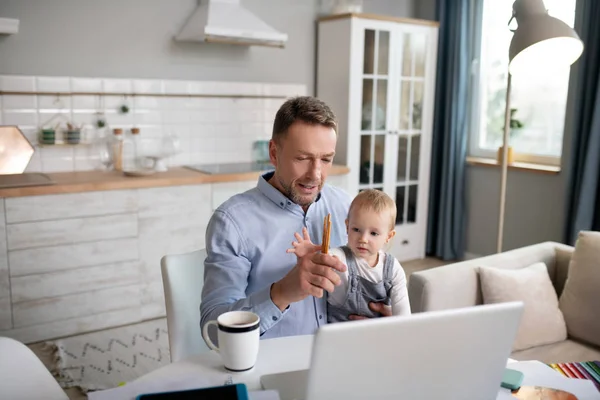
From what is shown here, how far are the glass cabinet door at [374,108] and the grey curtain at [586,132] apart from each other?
1304mm

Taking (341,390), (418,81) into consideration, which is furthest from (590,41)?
(341,390)

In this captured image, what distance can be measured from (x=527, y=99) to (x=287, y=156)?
3.27 meters

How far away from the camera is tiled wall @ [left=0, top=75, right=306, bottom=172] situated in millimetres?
3377

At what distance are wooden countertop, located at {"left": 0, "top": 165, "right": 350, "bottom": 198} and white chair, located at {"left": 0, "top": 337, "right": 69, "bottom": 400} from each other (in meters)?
1.84

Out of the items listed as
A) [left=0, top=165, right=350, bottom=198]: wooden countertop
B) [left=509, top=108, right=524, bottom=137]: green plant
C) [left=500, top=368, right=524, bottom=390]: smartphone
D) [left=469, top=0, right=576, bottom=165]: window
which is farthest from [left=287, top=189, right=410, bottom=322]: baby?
[left=509, top=108, right=524, bottom=137]: green plant

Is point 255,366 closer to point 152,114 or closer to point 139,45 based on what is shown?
point 152,114

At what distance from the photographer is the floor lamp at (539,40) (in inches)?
86.0

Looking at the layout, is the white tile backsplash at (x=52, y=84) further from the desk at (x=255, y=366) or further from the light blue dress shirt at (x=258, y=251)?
the desk at (x=255, y=366)

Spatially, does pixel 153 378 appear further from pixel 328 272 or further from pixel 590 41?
pixel 590 41

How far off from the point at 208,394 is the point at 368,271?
64 cm

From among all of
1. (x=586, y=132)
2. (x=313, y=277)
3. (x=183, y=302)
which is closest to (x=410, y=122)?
(x=586, y=132)

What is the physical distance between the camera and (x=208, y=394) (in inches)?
39.3

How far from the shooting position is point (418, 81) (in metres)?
4.47

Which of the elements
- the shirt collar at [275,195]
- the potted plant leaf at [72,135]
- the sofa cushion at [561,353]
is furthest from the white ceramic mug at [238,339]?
the potted plant leaf at [72,135]
